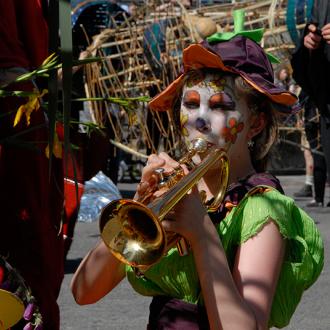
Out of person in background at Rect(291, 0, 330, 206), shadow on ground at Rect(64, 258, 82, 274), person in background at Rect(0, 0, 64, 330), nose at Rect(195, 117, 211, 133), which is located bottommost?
shadow on ground at Rect(64, 258, 82, 274)

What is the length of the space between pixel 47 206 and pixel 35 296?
29 centimetres

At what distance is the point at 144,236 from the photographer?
2271mm

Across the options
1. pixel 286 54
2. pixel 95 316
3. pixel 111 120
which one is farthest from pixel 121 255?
pixel 286 54

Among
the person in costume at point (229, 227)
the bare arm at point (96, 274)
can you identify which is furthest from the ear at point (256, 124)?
the bare arm at point (96, 274)

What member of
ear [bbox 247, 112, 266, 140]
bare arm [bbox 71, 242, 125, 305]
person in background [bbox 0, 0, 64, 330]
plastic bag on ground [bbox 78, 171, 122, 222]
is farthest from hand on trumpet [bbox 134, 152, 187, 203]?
plastic bag on ground [bbox 78, 171, 122, 222]

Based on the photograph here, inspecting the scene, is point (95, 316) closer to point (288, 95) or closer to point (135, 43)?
point (288, 95)

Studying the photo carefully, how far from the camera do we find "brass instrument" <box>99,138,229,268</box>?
223cm

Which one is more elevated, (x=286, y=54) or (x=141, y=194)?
(x=141, y=194)

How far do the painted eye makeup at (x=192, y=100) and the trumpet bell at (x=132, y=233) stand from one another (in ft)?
1.38

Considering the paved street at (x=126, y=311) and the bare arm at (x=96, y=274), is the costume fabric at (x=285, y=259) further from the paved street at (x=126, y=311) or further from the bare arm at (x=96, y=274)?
the paved street at (x=126, y=311)

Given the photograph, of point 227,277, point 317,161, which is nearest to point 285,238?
point 227,277

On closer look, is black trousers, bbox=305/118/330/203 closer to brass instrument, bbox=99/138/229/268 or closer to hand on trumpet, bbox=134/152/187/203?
hand on trumpet, bbox=134/152/187/203

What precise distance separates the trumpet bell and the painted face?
1.12ft

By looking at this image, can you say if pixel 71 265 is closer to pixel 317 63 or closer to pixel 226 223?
pixel 317 63
